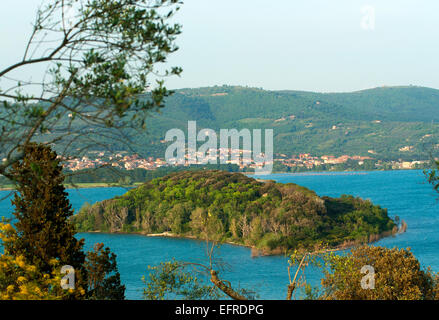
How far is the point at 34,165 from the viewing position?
4.98 metres

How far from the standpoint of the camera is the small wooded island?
163 feet

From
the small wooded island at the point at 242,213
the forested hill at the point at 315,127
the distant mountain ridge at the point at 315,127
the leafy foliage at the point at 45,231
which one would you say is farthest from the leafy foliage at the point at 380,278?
the distant mountain ridge at the point at 315,127

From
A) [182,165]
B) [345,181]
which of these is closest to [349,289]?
[182,165]

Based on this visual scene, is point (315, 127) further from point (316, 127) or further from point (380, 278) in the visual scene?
point (380, 278)

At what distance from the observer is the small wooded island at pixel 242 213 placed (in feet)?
163

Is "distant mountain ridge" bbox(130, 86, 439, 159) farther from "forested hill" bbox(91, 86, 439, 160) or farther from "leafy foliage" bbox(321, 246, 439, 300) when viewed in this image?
"leafy foliage" bbox(321, 246, 439, 300)

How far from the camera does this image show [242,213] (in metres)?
55.5

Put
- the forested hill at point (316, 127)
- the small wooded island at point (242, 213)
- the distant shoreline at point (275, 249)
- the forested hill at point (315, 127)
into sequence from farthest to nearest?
1. the forested hill at point (315, 127)
2. the forested hill at point (316, 127)
3. the small wooded island at point (242, 213)
4. the distant shoreline at point (275, 249)

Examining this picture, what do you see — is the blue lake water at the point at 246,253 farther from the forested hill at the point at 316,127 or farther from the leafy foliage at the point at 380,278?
the forested hill at the point at 316,127

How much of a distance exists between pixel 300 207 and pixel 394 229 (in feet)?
34.1

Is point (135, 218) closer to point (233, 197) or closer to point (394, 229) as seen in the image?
point (233, 197)

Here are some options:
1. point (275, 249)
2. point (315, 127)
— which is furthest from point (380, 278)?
point (315, 127)

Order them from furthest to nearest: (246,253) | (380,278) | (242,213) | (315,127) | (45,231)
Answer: (315,127), (242,213), (246,253), (380,278), (45,231)
